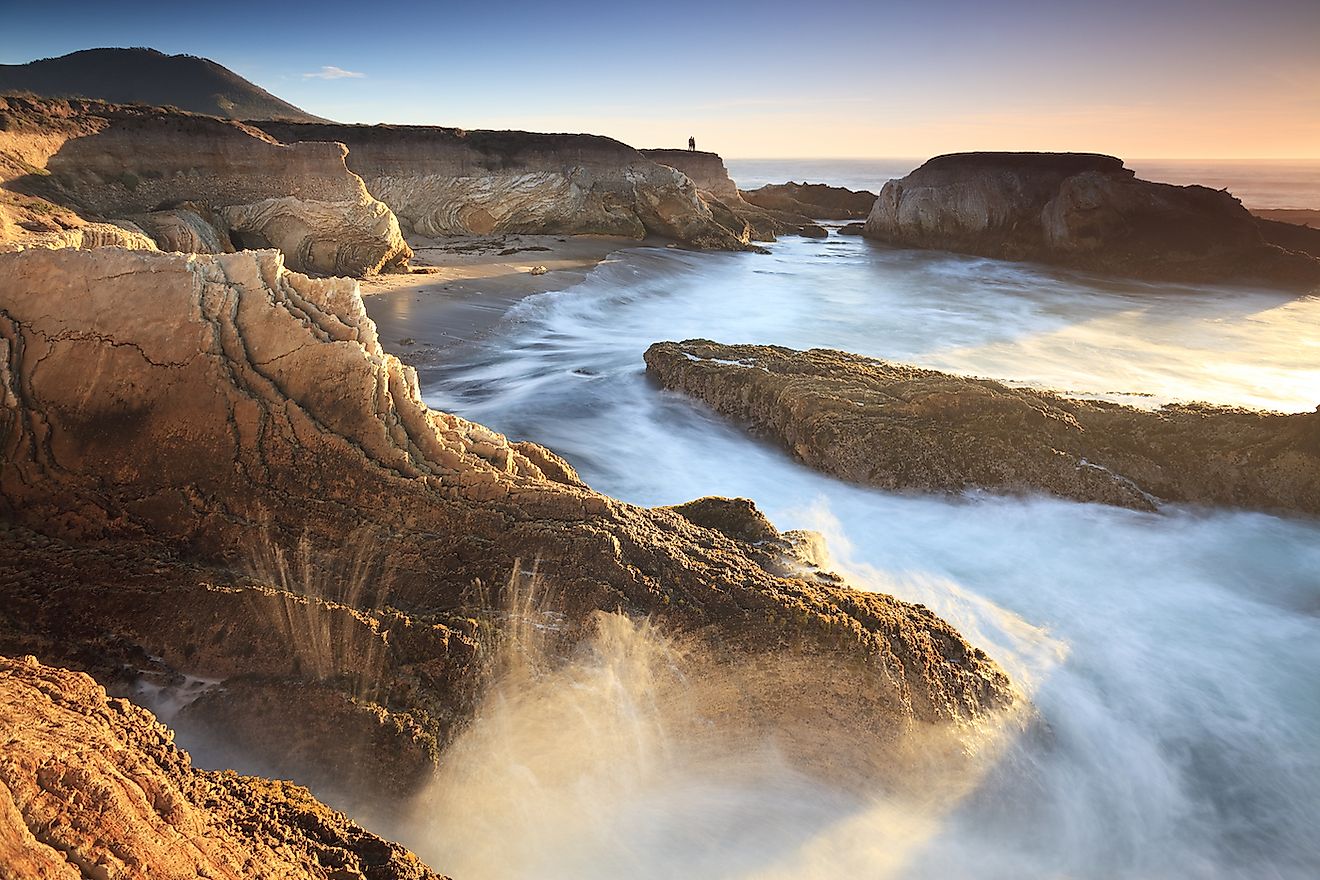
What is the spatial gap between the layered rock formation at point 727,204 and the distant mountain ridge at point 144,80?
1044 inches

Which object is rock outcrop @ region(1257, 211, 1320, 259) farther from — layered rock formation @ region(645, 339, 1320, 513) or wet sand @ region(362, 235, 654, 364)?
layered rock formation @ region(645, 339, 1320, 513)

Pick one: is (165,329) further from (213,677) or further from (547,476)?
(547,476)

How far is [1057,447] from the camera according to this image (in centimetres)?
542

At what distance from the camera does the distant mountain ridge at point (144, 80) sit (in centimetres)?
4386

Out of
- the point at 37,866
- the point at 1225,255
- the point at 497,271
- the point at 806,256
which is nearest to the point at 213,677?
the point at 37,866

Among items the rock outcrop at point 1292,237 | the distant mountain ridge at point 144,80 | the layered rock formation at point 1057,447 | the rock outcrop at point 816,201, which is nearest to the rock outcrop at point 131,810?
the layered rock formation at point 1057,447

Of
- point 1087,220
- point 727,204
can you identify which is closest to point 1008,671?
point 1087,220

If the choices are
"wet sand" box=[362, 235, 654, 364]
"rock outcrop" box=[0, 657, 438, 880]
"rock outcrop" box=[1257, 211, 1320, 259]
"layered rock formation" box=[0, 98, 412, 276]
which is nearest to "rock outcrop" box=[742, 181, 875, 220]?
"rock outcrop" box=[1257, 211, 1320, 259]

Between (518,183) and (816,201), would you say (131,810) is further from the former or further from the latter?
(816,201)

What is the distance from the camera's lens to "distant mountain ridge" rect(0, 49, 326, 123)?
144 feet

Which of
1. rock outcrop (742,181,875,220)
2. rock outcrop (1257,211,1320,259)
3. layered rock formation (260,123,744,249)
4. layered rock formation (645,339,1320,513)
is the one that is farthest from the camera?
rock outcrop (742,181,875,220)

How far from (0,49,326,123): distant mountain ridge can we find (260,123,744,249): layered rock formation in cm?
3022

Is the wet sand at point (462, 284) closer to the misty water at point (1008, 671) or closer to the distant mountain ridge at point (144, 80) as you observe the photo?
the misty water at point (1008, 671)

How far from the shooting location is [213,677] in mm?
2404
